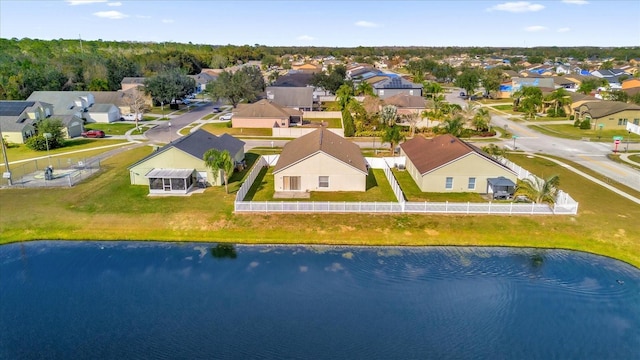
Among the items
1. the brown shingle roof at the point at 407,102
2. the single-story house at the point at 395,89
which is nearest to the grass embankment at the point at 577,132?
the brown shingle roof at the point at 407,102

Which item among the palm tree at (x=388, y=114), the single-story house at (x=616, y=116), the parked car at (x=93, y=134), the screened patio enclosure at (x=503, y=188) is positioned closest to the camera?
the screened patio enclosure at (x=503, y=188)

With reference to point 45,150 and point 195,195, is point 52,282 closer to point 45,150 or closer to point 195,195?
point 195,195

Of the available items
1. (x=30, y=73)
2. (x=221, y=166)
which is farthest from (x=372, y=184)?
(x=30, y=73)

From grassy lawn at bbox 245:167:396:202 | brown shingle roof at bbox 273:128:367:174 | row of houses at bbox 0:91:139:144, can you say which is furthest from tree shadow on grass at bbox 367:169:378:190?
row of houses at bbox 0:91:139:144

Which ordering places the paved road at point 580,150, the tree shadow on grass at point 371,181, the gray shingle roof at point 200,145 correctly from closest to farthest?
the gray shingle roof at point 200,145 → the tree shadow on grass at point 371,181 → the paved road at point 580,150

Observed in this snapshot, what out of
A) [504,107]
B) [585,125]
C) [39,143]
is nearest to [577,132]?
[585,125]

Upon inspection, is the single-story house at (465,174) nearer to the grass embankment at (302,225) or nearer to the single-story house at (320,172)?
the grass embankment at (302,225)
